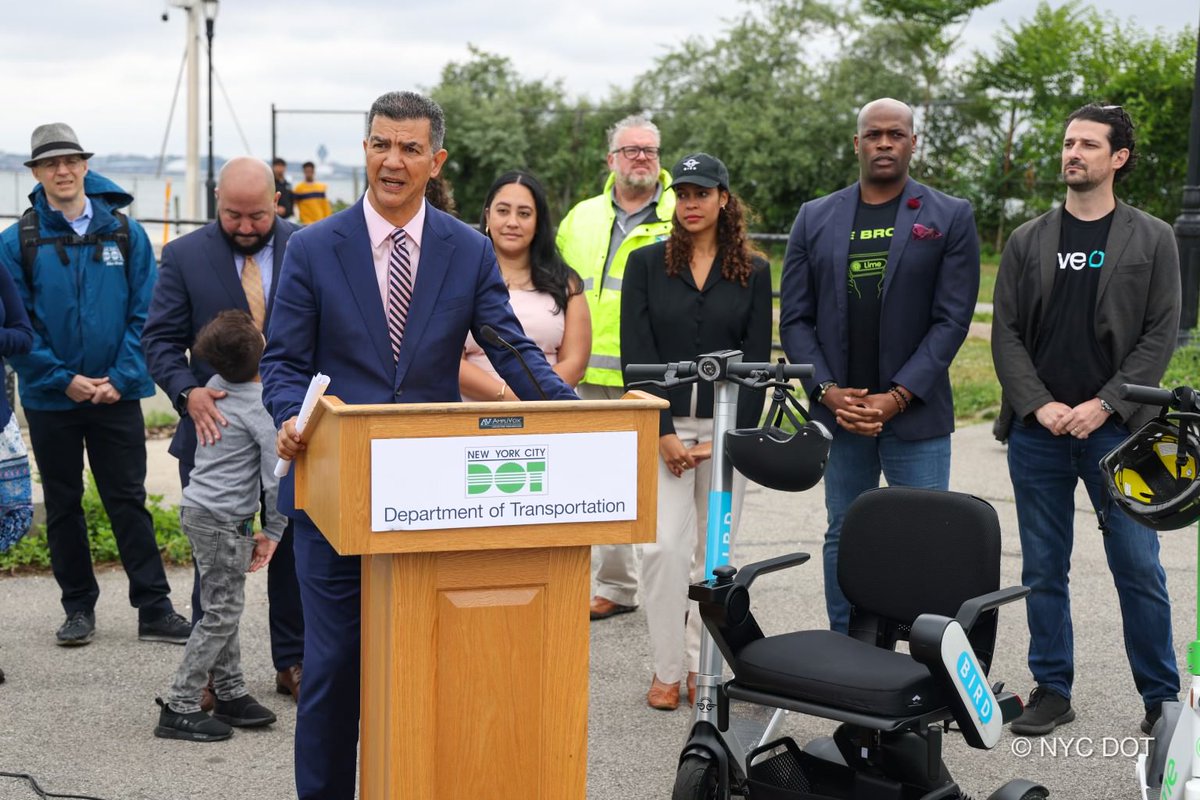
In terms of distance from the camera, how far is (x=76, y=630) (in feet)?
20.0

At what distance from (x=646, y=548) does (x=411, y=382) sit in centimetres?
190

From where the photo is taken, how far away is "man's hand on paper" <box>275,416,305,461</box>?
3521 mm

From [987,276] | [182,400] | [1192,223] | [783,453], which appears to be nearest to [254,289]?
[182,400]

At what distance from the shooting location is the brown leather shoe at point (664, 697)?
538 centimetres

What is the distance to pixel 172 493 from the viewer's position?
8.89 m

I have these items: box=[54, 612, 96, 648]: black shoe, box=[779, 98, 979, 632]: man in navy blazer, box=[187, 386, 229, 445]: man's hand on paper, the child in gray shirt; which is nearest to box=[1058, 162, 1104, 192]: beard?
box=[779, 98, 979, 632]: man in navy blazer

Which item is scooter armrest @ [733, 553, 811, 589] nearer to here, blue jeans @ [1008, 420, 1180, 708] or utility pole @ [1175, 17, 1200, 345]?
blue jeans @ [1008, 420, 1180, 708]

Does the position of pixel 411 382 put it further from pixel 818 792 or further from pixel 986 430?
pixel 986 430

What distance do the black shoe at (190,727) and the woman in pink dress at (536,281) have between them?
1609mm

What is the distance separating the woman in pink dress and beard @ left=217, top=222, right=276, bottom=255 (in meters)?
0.92

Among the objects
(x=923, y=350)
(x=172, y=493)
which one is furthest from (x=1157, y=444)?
(x=172, y=493)

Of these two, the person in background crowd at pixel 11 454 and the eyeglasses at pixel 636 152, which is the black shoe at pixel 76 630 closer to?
the person in background crowd at pixel 11 454

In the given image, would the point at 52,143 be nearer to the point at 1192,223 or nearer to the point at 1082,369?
the point at 1082,369

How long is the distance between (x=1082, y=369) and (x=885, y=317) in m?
0.74
